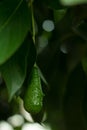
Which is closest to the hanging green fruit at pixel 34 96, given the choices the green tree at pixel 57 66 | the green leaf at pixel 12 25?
the green tree at pixel 57 66

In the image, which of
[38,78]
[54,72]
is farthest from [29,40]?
[54,72]

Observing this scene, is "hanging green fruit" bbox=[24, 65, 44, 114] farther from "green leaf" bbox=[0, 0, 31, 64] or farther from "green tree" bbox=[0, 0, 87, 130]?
"green leaf" bbox=[0, 0, 31, 64]

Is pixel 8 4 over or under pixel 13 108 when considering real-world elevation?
over

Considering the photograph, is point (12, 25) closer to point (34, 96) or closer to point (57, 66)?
point (34, 96)

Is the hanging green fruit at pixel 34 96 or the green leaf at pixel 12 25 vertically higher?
the green leaf at pixel 12 25

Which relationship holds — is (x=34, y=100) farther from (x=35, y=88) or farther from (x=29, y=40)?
(x=29, y=40)

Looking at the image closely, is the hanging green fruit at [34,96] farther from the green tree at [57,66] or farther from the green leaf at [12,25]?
the green leaf at [12,25]

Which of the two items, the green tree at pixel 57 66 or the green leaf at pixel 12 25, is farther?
the green tree at pixel 57 66
